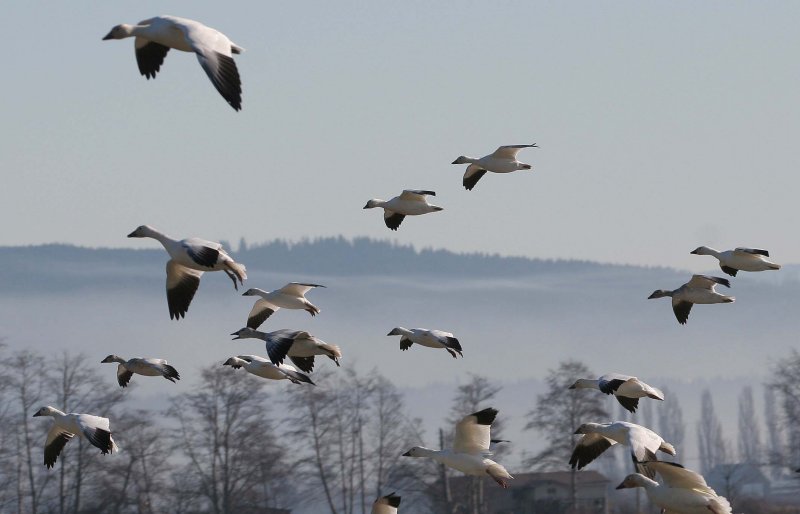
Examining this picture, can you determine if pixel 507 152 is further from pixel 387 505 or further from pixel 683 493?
pixel 683 493

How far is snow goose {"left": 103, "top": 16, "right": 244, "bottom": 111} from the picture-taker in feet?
78.7

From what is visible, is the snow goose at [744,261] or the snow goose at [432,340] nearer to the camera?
the snow goose at [432,340]

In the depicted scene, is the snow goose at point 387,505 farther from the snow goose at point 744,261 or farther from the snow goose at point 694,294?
the snow goose at point 744,261

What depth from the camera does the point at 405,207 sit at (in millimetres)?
33125

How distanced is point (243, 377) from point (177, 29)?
60099 millimetres

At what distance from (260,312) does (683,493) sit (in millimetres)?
10387

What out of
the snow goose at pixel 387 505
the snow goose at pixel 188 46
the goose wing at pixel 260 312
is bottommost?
the snow goose at pixel 387 505

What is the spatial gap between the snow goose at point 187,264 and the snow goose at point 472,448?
4.25 m

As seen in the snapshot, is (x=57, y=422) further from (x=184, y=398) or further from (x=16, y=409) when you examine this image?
(x=16, y=409)

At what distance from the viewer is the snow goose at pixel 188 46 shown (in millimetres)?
23984

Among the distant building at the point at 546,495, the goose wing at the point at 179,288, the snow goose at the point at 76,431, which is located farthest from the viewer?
the distant building at the point at 546,495

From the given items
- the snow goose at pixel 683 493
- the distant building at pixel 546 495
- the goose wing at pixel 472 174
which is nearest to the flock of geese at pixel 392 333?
the snow goose at pixel 683 493

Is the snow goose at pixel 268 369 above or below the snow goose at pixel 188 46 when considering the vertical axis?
below

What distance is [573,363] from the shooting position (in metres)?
88.4
